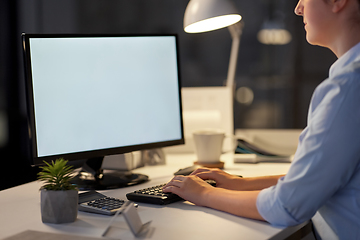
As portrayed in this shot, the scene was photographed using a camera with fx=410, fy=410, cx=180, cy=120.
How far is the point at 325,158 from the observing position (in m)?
0.75

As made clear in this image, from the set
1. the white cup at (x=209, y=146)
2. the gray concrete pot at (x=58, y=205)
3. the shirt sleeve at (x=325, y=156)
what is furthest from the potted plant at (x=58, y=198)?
the white cup at (x=209, y=146)

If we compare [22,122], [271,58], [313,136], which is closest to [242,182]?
[313,136]

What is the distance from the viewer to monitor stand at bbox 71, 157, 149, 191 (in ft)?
3.90

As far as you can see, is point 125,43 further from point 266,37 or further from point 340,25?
point 266,37

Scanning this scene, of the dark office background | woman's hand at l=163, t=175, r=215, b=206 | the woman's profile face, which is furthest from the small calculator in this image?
the dark office background

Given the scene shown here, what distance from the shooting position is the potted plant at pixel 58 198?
2.74 ft

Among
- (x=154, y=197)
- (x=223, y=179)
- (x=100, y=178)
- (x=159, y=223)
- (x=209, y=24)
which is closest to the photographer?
(x=159, y=223)

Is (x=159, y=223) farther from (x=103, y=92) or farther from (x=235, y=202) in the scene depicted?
(x=103, y=92)

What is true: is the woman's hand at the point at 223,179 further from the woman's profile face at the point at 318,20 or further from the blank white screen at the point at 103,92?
the woman's profile face at the point at 318,20

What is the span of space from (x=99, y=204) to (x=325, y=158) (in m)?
0.50

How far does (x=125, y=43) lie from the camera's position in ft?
4.14

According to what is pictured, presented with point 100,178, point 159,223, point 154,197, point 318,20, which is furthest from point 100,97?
point 318,20

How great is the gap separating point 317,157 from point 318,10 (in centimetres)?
35

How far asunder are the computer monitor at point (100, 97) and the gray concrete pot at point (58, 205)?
0.24 metres
